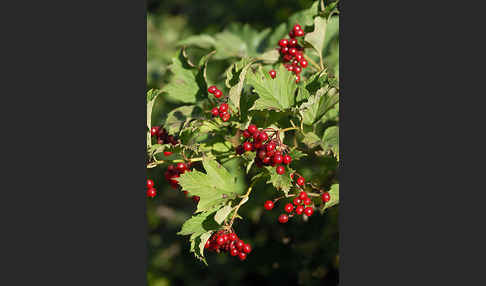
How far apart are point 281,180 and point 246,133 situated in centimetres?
25

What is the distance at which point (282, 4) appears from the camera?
378 cm

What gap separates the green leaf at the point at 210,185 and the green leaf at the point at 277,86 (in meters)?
0.36

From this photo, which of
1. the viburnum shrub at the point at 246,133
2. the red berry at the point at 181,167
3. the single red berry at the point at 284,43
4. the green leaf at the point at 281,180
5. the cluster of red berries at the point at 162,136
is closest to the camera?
the green leaf at the point at 281,180

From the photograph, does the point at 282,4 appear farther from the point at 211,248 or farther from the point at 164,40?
the point at 211,248

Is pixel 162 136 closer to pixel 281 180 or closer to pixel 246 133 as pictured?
pixel 246 133

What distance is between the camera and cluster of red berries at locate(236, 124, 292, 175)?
1.73 m

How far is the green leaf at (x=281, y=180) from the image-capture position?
168cm

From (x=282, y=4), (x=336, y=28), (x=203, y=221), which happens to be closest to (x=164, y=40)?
(x=282, y=4)

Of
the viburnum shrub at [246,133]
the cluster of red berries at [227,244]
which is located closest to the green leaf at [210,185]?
the viburnum shrub at [246,133]

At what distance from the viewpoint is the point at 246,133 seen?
183 cm

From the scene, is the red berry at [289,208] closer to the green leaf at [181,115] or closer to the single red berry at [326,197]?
the single red berry at [326,197]

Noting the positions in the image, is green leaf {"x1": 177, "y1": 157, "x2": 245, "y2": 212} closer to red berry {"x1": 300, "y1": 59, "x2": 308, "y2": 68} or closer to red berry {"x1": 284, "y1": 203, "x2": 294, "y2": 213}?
red berry {"x1": 284, "y1": 203, "x2": 294, "y2": 213}

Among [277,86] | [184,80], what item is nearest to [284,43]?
[277,86]

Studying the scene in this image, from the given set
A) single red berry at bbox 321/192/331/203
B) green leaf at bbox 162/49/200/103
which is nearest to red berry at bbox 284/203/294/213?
single red berry at bbox 321/192/331/203
